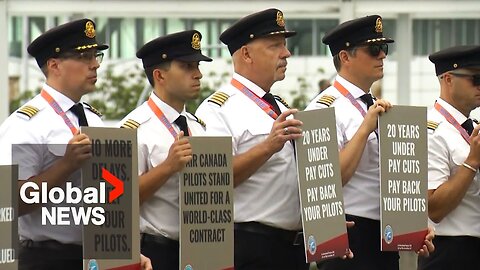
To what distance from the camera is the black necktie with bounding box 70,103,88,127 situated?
23.2ft

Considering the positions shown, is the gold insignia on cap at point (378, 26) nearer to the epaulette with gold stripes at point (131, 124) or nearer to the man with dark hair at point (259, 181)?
the man with dark hair at point (259, 181)

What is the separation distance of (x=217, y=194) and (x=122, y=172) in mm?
503

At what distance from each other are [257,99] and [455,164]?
1201 mm

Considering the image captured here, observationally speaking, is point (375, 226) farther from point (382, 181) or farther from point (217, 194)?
point (217, 194)

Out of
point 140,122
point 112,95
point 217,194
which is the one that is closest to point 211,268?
point 217,194

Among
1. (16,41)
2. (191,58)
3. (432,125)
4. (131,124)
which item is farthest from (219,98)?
(16,41)

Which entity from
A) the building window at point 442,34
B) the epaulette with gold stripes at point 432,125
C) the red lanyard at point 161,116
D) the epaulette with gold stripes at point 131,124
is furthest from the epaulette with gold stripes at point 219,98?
the building window at point 442,34

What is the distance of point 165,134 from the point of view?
7.16 metres

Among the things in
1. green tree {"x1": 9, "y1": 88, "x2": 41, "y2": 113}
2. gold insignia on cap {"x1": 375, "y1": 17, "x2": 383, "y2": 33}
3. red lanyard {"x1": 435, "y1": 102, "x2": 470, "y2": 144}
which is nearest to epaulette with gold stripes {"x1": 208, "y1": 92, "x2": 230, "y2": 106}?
gold insignia on cap {"x1": 375, "y1": 17, "x2": 383, "y2": 33}

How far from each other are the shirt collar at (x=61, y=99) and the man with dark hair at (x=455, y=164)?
81.5 inches

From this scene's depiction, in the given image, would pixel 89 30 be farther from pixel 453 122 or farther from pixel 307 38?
pixel 307 38

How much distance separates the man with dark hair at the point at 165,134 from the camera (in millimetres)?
6953

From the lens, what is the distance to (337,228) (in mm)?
7340

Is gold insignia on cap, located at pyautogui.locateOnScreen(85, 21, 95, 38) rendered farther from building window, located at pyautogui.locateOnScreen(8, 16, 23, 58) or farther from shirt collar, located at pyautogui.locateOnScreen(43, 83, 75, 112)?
building window, located at pyautogui.locateOnScreen(8, 16, 23, 58)
